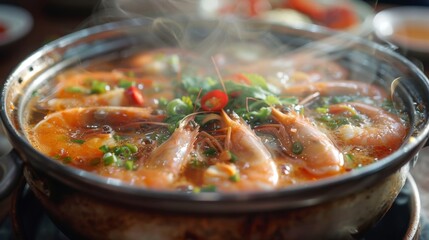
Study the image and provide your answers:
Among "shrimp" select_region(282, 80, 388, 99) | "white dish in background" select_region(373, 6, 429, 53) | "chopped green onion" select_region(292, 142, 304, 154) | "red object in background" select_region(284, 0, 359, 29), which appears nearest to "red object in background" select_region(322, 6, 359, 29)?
"red object in background" select_region(284, 0, 359, 29)

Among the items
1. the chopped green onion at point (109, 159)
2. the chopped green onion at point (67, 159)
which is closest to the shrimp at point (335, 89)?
the chopped green onion at point (109, 159)

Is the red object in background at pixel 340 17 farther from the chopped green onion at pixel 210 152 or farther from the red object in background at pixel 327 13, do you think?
the chopped green onion at pixel 210 152

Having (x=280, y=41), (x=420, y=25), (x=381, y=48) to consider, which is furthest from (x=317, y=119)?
(x=420, y=25)

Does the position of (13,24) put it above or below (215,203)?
below

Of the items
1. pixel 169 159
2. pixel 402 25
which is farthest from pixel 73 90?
pixel 402 25

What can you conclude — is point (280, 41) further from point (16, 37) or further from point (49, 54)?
point (16, 37)

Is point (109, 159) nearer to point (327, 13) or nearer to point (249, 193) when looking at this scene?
point (249, 193)

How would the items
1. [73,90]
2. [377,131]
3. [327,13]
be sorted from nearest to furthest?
[377,131], [73,90], [327,13]
